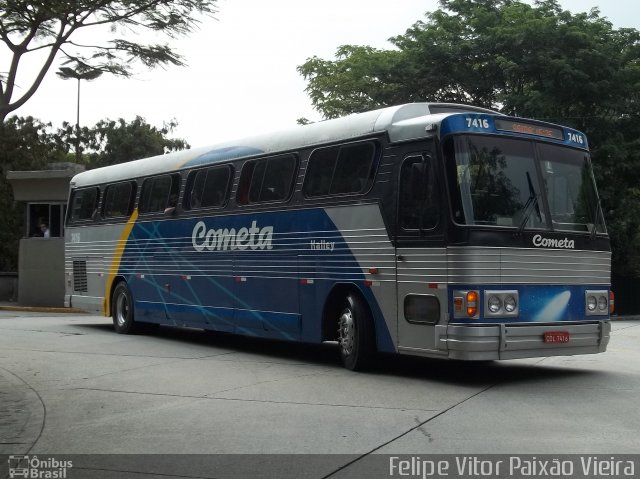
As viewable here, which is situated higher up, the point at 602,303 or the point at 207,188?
the point at 207,188

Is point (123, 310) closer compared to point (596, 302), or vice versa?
point (596, 302)

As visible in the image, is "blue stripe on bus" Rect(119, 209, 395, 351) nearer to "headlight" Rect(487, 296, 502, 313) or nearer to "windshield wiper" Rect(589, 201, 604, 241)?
"headlight" Rect(487, 296, 502, 313)

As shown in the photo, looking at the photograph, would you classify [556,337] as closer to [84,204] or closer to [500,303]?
[500,303]

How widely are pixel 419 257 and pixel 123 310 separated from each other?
9707 mm

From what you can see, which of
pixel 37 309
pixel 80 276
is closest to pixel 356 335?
pixel 80 276

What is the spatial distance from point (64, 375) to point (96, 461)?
17.5 ft

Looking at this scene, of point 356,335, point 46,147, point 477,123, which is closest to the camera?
point 477,123

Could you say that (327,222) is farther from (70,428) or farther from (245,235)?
(70,428)

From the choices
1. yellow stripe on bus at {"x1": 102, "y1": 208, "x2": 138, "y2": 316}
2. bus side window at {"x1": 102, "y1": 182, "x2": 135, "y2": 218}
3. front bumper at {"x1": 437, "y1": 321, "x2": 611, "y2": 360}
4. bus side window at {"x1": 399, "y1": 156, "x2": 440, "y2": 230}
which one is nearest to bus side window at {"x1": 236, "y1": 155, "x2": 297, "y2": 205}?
bus side window at {"x1": 399, "y1": 156, "x2": 440, "y2": 230}

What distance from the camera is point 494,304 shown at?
34.4 feet

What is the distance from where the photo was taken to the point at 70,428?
8.52 metres

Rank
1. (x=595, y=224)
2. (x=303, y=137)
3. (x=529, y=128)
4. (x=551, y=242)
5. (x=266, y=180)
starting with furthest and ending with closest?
(x=266, y=180)
(x=303, y=137)
(x=595, y=224)
(x=529, y=128)
(x=551, y=242)

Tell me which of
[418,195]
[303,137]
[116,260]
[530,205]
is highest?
[303,137]

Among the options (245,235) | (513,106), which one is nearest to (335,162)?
(245,235)
